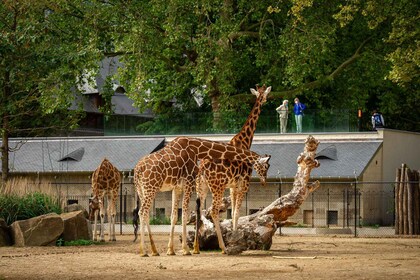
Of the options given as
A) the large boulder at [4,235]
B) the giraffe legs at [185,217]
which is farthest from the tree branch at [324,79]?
the giraffe legs at [185,217]

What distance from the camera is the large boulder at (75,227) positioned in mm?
32969

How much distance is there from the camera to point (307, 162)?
30812mm

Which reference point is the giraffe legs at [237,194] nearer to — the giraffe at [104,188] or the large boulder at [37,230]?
the large boulder at [37,230]

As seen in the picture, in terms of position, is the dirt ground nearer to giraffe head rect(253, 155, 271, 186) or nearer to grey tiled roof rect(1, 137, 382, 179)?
giraffe head rect(253, 155, 271, 186)

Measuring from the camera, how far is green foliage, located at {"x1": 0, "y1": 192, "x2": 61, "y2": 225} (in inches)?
1337

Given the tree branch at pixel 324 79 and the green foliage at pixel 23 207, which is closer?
the green foliage at pixel 23 207

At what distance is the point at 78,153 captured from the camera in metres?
56.5

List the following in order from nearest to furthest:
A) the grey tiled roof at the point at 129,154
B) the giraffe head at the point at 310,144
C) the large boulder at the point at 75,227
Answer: the giraffe head at the point at 310,144 < the large boulder at the point at 75,227 < the grey tiled roof at the point at 129,154

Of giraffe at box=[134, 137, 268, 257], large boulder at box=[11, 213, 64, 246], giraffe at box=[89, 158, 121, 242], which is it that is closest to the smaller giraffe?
giraffe at box=[134, 137, 268, 257]

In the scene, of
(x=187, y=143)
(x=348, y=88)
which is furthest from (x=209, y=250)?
(x=348, y=88)

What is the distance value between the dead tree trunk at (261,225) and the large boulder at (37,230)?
13.6 feet

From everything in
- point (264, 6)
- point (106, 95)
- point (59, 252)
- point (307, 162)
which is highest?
point (264, 6)

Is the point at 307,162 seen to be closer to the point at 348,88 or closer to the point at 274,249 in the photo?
→ the point at 274,249

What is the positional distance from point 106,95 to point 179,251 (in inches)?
1334
